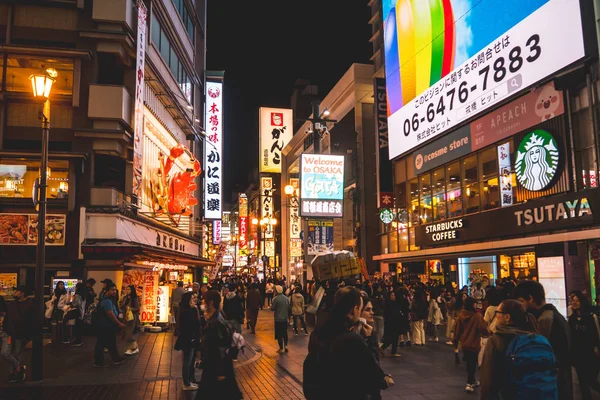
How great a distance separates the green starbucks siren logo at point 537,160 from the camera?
19516 millimetres

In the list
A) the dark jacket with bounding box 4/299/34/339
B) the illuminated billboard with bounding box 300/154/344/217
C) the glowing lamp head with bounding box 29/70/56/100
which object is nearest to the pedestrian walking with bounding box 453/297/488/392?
the dark jacket with bounding box 4/299/34/339

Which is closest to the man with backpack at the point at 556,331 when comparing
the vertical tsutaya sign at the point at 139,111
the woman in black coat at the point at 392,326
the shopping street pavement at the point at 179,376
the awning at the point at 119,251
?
the shopping street pavement at the point at 179,376

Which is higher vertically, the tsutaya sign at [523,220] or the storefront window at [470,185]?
the storefront window at [470,185]

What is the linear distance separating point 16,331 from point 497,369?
10055 millimetres

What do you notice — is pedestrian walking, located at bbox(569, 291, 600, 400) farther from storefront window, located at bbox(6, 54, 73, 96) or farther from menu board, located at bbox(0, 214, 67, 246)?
storefront window, located at bbox(6, 54, 73, 96)

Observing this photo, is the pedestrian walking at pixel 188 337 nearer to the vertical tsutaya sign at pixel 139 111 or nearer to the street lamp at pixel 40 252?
the street lamp at pixel 40 252

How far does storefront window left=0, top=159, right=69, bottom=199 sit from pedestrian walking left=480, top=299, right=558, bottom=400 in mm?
20450

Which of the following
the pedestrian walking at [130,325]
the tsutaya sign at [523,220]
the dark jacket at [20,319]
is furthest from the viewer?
the tsutaya sign at [523,220]

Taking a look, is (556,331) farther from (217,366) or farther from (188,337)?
(188,337)

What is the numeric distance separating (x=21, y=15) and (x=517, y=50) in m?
19.5

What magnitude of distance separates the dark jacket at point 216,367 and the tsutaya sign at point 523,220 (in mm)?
15071

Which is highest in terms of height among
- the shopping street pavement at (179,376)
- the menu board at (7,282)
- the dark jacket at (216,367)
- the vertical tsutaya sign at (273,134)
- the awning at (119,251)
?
the vertical tsutaya sign at (273,134)

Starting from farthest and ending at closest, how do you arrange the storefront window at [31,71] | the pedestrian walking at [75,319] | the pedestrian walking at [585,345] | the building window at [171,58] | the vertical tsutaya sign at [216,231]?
the vertical tsutaya sign at [216,231]
the building window at [171,58]
the storefront window at [31,71]
the pedestrian walking at [75,319]
the pedestrian walking at [585,345]

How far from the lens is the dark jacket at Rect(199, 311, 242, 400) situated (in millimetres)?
5945
